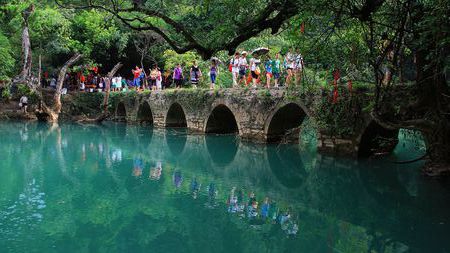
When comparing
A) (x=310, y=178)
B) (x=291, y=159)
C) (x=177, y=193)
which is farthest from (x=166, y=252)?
(x=291, y=159)

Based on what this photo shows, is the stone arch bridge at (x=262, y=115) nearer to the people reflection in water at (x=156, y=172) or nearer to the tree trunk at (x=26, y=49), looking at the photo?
the people reflection in water at (x=156, y=172)

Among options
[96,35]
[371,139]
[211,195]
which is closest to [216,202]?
[211,195]

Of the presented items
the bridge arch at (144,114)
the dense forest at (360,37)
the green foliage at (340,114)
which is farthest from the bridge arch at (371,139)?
the bridge arch at (144,114)

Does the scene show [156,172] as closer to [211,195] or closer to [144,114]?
[211,195]

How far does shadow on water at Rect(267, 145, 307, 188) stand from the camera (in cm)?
1060

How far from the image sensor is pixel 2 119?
80.7 ft

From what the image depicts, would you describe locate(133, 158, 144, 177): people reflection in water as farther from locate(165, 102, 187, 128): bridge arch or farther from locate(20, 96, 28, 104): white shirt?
locate(20, 96, 28, 104): white shirt

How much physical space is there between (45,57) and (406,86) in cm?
2233

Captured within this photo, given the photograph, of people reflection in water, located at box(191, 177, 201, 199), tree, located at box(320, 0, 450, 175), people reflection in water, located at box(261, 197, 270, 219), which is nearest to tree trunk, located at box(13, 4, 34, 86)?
people reflection in water, located at box(191, 177, 201, 199)

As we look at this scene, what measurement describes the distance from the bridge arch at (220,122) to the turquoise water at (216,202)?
351cm

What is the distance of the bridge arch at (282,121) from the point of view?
46.8ft

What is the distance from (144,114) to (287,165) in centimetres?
1391

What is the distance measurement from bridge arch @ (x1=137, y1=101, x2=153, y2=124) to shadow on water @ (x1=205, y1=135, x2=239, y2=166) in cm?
733

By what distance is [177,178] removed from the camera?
1036cm
